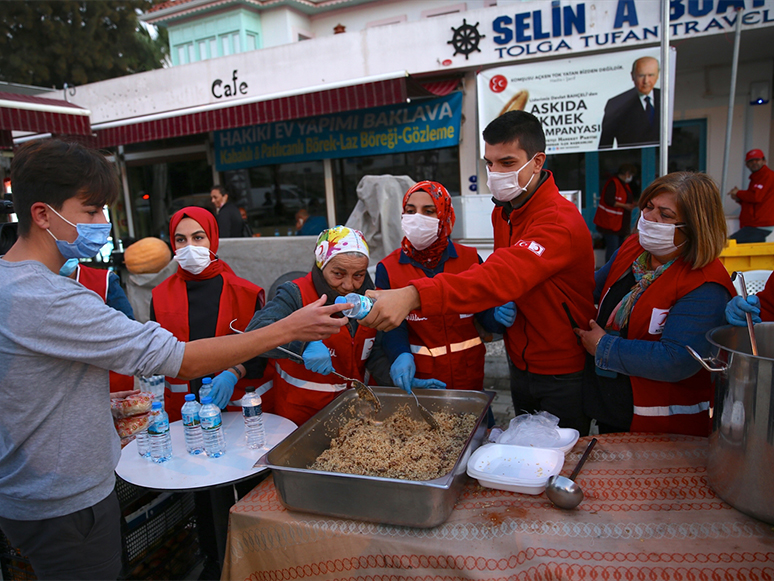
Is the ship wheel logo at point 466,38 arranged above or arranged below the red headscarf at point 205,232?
above

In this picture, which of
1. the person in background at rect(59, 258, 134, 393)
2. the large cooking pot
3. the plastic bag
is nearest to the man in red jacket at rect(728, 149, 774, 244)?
the plastic bag

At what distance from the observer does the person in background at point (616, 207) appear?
24.2ft

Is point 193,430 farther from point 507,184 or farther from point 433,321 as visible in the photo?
point 507,184

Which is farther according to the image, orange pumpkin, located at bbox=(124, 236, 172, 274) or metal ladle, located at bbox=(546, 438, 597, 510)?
orange pumpkin, located at bbox=(124, 236, 172, 274)

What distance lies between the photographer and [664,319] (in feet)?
6.07

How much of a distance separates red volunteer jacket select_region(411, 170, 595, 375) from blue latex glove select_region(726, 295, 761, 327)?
558mm

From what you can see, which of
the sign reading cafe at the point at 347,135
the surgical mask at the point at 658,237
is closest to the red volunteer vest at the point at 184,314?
the surgical mask at the point at 658,237

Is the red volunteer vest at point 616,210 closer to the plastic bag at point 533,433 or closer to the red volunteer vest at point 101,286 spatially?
the plastic bag at point 533,433

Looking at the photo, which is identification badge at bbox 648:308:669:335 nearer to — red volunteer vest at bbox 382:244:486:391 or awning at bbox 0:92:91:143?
red volunteer vest at bbox 382:244:486:391

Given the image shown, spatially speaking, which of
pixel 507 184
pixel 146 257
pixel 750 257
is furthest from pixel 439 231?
pixel 146 257

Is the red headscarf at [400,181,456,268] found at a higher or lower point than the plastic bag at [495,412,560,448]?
higher

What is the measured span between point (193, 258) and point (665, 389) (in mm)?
2307

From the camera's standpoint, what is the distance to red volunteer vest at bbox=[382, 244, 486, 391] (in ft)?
8.00

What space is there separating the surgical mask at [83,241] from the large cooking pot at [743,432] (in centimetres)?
176
